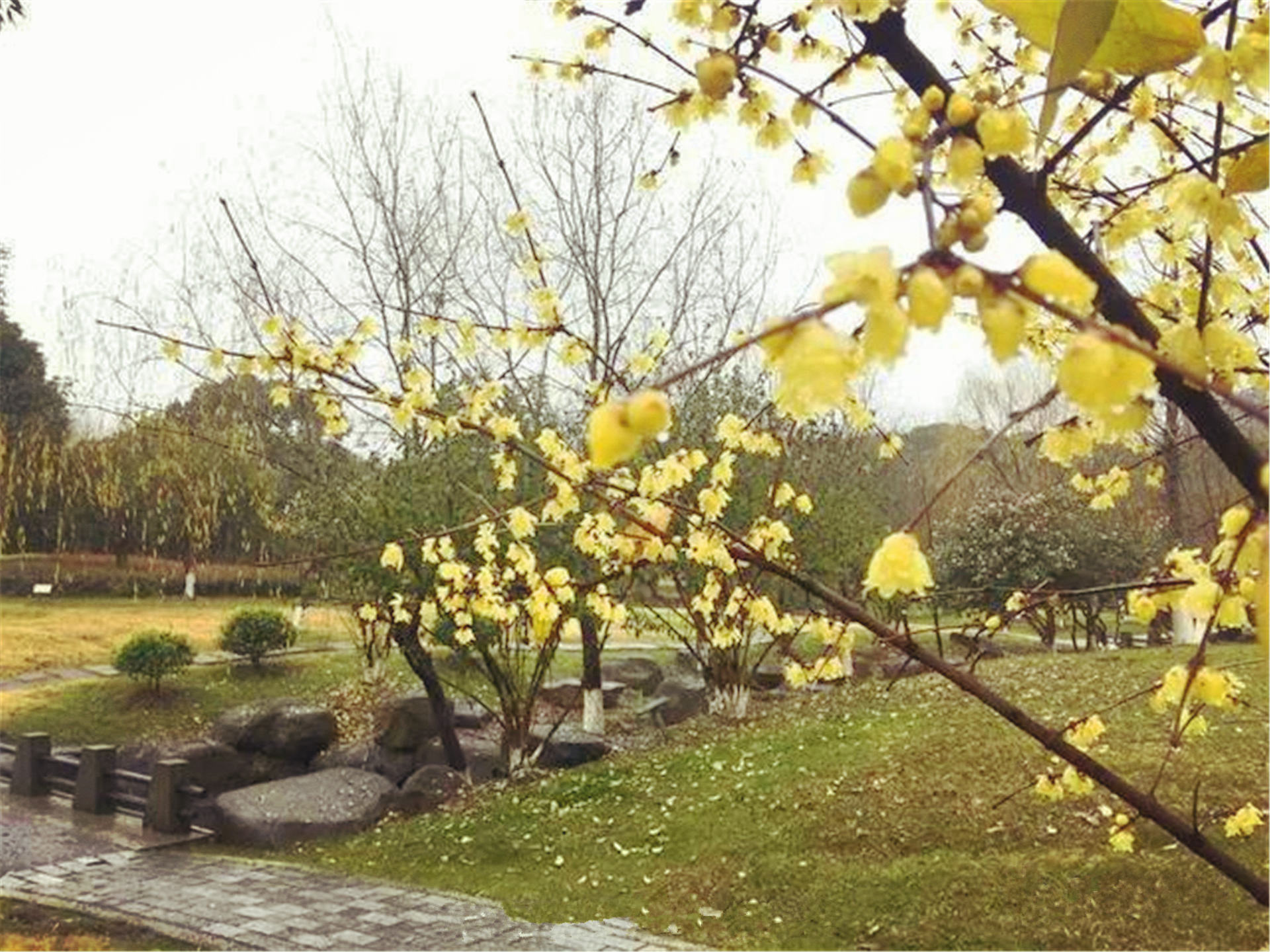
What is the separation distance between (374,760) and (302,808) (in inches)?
69.1

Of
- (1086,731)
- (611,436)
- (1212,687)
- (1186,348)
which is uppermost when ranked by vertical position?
(1186,348)

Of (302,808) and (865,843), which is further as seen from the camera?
(302,808)

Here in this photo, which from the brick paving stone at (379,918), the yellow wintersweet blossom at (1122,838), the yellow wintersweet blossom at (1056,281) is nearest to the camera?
the yellow wintersweet blossom at (1056,281)

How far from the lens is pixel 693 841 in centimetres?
571

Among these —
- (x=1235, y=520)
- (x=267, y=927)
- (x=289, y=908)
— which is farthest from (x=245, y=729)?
(x=1235, y=520)

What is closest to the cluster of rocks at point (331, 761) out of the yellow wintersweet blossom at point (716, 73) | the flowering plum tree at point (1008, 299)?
the flowering plum tree at point (1008, 299)

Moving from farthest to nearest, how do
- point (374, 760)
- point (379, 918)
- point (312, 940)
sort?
point (374, 760) → point (379, 918) → point (312, 940)

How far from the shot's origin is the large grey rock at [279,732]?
9031 millimetres

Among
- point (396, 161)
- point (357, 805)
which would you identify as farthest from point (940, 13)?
point (396, 161)

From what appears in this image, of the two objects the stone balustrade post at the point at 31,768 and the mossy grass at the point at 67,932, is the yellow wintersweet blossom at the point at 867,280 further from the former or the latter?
the stone balustrade post at the point at 31,768

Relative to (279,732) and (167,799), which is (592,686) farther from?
(167,799)

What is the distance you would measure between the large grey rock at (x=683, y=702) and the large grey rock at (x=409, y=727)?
2.29 m

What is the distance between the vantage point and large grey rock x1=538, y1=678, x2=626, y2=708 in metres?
11.0

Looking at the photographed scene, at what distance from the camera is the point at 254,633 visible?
1176 cm
